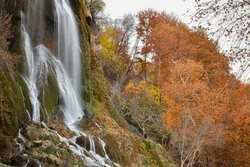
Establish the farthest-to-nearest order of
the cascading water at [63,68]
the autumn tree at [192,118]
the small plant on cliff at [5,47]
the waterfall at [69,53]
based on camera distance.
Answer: the autumn tree at [192,118] → the waterfall at [69,53] → the cascading water at [63,68] → the small plant on cliff at [5,47]

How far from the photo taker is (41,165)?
4367mm

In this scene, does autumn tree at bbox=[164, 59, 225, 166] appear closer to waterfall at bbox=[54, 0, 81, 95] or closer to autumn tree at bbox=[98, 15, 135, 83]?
autumn tree at bbox=[98, 15, 135, 83]

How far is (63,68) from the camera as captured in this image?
9.73 m

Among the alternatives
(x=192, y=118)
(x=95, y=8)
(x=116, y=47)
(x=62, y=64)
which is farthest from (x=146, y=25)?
(x=62, y=64)

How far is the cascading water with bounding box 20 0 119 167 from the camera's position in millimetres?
6902

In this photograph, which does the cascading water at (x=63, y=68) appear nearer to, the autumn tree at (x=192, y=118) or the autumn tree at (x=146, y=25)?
the autumn tree at (x=192, y=118)

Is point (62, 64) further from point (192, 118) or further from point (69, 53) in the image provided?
point (192, 118)

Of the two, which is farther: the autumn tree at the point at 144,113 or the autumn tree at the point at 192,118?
the autumn tree at the point at 144,113

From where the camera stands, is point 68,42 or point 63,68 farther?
point 68,42

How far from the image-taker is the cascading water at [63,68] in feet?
22.6

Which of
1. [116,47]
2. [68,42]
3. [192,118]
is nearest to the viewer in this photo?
[68,42]

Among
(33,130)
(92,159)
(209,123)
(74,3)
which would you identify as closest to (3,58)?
(33,130)

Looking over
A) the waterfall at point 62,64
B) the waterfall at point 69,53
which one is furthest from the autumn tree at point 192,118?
the waterfall at point 62,64

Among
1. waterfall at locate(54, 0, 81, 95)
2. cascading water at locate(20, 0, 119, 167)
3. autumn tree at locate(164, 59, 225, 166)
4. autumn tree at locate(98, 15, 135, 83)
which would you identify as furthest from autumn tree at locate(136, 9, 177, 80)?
cascading water at locate(20, 0, 119, 167)
